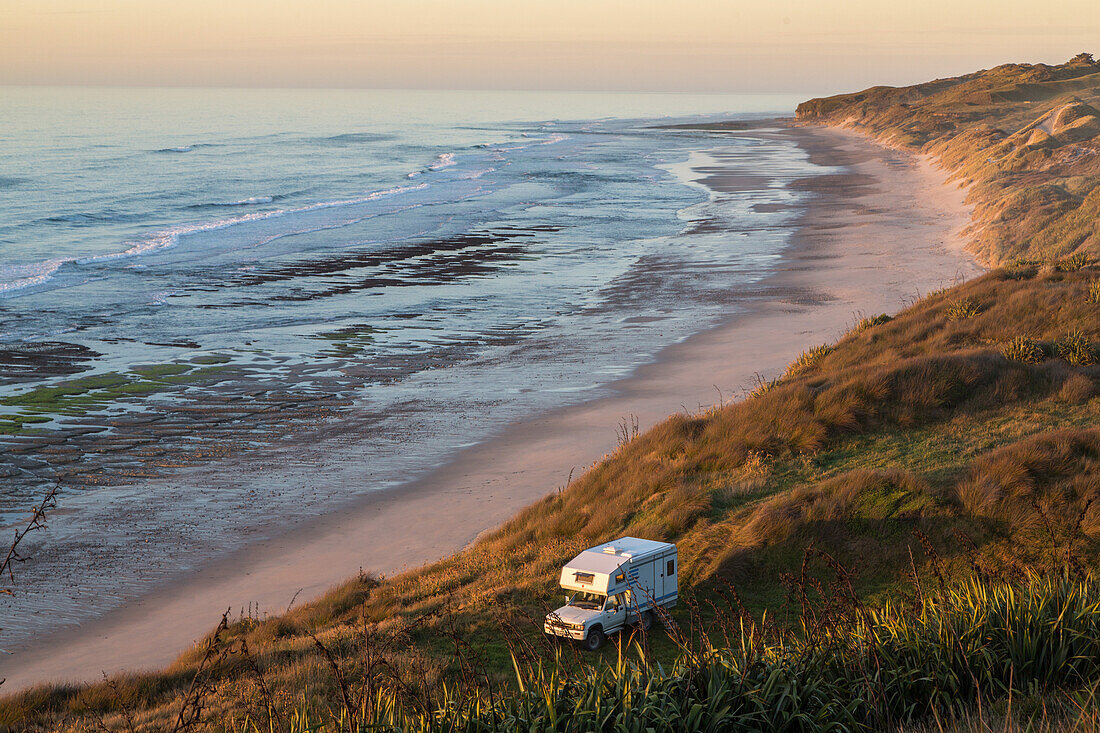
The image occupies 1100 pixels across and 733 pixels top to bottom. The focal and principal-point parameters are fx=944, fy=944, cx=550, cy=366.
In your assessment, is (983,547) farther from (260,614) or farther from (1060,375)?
(260,614)

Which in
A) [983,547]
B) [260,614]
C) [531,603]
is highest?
[983,547]

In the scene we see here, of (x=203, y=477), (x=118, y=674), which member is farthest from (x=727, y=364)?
(x=118, y=674)

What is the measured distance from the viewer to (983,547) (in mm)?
11102

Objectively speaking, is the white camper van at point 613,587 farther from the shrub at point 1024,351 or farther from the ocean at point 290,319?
the shrub at point 1024,351

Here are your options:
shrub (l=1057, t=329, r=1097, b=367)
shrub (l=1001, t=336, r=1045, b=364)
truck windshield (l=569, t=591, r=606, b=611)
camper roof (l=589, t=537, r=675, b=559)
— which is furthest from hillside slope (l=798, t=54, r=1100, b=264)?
truck windshield (l=569, t=591, r=606, b=611)

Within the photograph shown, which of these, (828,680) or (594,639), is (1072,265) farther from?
(828,680)

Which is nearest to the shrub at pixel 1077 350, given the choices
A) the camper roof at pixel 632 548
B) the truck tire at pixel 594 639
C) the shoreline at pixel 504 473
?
the shoreline at pixel 504 473

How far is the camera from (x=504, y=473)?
19.5 meters

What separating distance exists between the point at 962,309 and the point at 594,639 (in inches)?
598

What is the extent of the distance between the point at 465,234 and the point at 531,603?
135 ft

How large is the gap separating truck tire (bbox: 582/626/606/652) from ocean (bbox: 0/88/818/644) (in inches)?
325

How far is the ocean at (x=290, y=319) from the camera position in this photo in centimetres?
1853

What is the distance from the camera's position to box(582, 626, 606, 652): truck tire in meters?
10.4

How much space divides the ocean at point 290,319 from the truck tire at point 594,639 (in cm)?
827
